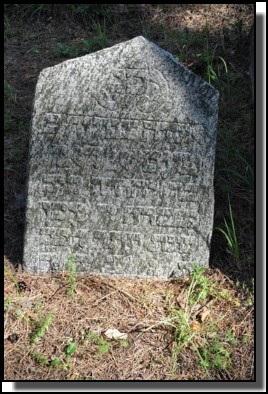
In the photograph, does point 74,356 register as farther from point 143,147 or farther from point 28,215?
point 143,147

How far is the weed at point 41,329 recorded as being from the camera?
300cm

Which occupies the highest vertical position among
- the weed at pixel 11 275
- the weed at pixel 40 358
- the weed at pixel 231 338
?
the weed at pixel 11 275

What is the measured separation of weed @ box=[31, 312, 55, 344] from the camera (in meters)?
3.00

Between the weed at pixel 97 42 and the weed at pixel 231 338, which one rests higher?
the weed at pixel 97 42

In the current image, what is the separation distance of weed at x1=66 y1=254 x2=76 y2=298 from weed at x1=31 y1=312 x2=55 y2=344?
0.19 meters

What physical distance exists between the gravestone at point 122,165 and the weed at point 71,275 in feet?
0.09

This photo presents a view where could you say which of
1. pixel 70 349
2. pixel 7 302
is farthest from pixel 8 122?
pixel 70 349

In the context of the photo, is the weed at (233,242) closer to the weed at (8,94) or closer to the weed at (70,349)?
the weed at (70,349)

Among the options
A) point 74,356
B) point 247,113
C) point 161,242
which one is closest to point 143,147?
point 161,242

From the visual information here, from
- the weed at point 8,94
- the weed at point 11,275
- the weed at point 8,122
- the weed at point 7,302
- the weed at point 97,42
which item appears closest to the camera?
the weed at point 7,302

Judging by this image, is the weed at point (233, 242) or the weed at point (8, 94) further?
the weed at point (8, 94)

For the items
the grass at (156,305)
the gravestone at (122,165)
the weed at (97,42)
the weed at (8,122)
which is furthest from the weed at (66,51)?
the gravestone at (122,165)

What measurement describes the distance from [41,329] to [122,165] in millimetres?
879

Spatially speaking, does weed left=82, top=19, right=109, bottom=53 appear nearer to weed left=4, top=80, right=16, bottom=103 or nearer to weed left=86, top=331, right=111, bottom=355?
weed left=4, top=80, right=16, bottom=103
